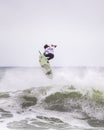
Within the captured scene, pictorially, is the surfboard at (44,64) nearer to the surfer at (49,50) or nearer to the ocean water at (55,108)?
the surfer at (49,50)

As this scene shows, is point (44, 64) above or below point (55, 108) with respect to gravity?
above

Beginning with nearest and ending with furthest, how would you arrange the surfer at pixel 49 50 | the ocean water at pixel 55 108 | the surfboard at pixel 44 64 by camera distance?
the ocean water at pixel 55 108 < the surfer at pixel 49 50 < the surfboard at pixel 44 64

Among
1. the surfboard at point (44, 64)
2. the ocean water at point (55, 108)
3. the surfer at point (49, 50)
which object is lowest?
the ocean water at point (55, 108)

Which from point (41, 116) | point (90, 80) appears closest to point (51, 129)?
point (41, 116)

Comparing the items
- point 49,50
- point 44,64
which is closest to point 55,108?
point 49,50

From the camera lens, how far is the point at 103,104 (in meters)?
18.9

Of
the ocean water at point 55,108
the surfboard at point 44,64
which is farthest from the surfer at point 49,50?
the ocean water at point 55,108

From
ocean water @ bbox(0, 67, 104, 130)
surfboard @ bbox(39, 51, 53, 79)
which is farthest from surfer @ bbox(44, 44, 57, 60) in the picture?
ocean water @ bbox(0, 67, 104, 130)

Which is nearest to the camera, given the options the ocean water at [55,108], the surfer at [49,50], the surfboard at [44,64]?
the ocean water at [55,108]

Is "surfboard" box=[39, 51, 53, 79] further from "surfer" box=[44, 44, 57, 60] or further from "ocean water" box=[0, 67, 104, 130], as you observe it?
"ocean water" box=[0, 67, 104, 130]

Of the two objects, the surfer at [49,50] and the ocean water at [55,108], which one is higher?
the surfer at [49,50]

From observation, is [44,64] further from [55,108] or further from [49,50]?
[55,108]

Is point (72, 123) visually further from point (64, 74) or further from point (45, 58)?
point (64, 74)

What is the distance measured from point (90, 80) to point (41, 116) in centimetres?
748
